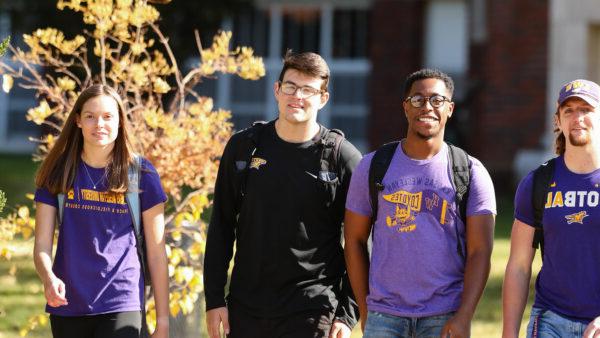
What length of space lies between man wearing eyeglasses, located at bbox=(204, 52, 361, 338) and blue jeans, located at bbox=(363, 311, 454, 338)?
0.28 metres

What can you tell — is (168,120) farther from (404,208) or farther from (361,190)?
(404,208)

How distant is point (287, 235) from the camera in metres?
5.13

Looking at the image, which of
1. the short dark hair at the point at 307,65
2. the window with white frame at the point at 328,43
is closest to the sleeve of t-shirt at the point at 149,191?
the short dark hair at the point at 307,65

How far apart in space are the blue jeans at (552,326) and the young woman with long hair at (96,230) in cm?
162

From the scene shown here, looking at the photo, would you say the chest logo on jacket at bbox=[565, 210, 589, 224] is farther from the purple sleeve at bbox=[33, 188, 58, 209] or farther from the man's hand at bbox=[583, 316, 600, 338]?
the purple sleeve at bbox=[33, 188, 58, 209]

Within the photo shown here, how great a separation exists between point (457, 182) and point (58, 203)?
69.6 inches

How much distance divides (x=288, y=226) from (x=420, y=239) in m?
0.61

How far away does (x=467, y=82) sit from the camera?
67.6 feet

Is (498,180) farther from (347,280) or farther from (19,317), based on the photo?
(347,280)

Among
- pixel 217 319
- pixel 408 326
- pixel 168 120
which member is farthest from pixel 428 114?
pixel 168 120

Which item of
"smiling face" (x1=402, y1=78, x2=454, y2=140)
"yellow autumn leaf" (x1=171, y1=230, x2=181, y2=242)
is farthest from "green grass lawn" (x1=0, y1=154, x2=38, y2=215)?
"smiling face" (x1=402, y1=78, x2=454, y2=140)

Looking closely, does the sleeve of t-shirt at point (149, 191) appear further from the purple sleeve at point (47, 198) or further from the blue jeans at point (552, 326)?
the blue jeans at point (552, 326)

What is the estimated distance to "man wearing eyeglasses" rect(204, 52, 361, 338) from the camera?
513cm

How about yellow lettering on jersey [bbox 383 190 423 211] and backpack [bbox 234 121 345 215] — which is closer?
yellow lettering on jersey [bbox 383 190 423 211]
